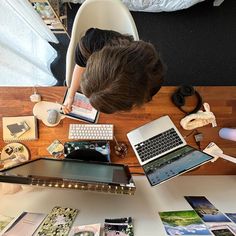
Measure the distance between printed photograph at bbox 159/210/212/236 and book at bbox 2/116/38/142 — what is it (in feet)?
2.46

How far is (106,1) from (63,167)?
2.75ft

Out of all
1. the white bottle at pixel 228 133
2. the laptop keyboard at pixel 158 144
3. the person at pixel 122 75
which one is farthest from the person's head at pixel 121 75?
the white bottle at pixel 228 133

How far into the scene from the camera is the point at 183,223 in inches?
34.8

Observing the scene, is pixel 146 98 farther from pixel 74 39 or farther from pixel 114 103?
pixel 74 39

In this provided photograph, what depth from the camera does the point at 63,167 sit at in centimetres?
106

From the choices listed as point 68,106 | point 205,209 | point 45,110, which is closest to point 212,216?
point 205,209

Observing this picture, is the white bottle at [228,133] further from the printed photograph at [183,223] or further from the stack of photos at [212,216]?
the printed photograph at [183,223]

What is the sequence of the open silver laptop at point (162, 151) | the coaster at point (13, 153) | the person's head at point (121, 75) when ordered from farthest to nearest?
the coaster at point (13, 153) < the open silver laptop at point (162, 151) < the person's head at point (121, 75)

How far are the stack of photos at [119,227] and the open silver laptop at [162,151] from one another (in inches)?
7.0

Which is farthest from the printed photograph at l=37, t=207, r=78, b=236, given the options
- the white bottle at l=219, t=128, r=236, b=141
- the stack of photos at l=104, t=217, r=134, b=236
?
the white bottle at l=219, t=128, r=236, b=141

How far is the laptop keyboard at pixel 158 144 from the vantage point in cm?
117

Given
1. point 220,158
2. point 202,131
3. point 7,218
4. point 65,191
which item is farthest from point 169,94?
point 7,218

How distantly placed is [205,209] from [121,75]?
59 centimetres

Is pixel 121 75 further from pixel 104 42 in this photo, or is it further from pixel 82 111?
pixel 82 111
